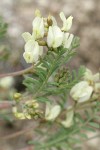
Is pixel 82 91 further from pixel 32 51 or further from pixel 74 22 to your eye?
pixel 74 22

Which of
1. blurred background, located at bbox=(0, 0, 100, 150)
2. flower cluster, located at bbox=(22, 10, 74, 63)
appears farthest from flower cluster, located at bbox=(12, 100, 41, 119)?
blurred background, located at bbox=(0, 0, 100, 150)

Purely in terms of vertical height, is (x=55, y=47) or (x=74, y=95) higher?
(x=55, y=47)

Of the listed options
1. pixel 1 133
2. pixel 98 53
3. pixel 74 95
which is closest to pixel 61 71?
pixel 74 95

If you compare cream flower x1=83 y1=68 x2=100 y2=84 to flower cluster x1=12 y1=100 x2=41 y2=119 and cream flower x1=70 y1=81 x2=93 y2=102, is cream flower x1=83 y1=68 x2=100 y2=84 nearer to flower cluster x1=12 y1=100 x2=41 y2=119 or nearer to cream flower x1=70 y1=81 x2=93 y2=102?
cream flower x1=70 y1=81 x2=93 y2=102

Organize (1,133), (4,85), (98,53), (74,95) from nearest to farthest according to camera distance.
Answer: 1. (74,95)
2. (4,85)
3. (1,133)
4. (98,53)

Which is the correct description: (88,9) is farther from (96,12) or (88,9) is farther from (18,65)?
(18,65)

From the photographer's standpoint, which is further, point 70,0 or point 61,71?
point 70,0

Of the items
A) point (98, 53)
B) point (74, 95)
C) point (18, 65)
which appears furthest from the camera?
A: point (98, 53)

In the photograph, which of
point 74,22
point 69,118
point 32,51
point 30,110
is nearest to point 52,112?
point 69,118
